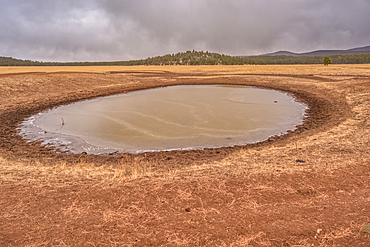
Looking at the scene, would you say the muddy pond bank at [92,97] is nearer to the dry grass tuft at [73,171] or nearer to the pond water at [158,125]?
the dry grass tuft at [73,171]

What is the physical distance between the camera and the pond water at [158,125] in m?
12.5

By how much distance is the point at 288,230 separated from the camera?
473 cm

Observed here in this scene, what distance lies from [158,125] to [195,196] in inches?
405

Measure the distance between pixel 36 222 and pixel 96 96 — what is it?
2626 centimetres

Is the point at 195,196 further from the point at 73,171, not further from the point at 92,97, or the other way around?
the point at 92,97

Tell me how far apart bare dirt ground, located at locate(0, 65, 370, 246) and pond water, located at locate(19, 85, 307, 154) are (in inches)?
60.7

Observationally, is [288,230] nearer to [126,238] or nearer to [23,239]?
[126,238]

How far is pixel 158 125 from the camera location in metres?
16.1

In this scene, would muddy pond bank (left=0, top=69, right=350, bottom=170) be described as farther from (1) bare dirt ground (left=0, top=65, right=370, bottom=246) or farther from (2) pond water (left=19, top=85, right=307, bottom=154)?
(2) pond water (left=19, top=85, right=307, bottom=154)

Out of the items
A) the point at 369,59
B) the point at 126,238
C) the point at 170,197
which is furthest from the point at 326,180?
the point at 369,59

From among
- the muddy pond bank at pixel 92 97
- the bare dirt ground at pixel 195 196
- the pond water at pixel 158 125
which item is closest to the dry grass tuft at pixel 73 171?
the bare dirt ground at pixel 195 196

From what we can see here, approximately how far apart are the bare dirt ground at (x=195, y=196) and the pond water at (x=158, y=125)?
154 cm

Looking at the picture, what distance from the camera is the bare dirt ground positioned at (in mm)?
4695

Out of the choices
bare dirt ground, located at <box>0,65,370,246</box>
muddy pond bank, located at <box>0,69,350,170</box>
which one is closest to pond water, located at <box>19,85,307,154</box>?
muddy pond bank, located at <box>0,69,350,170</box>
